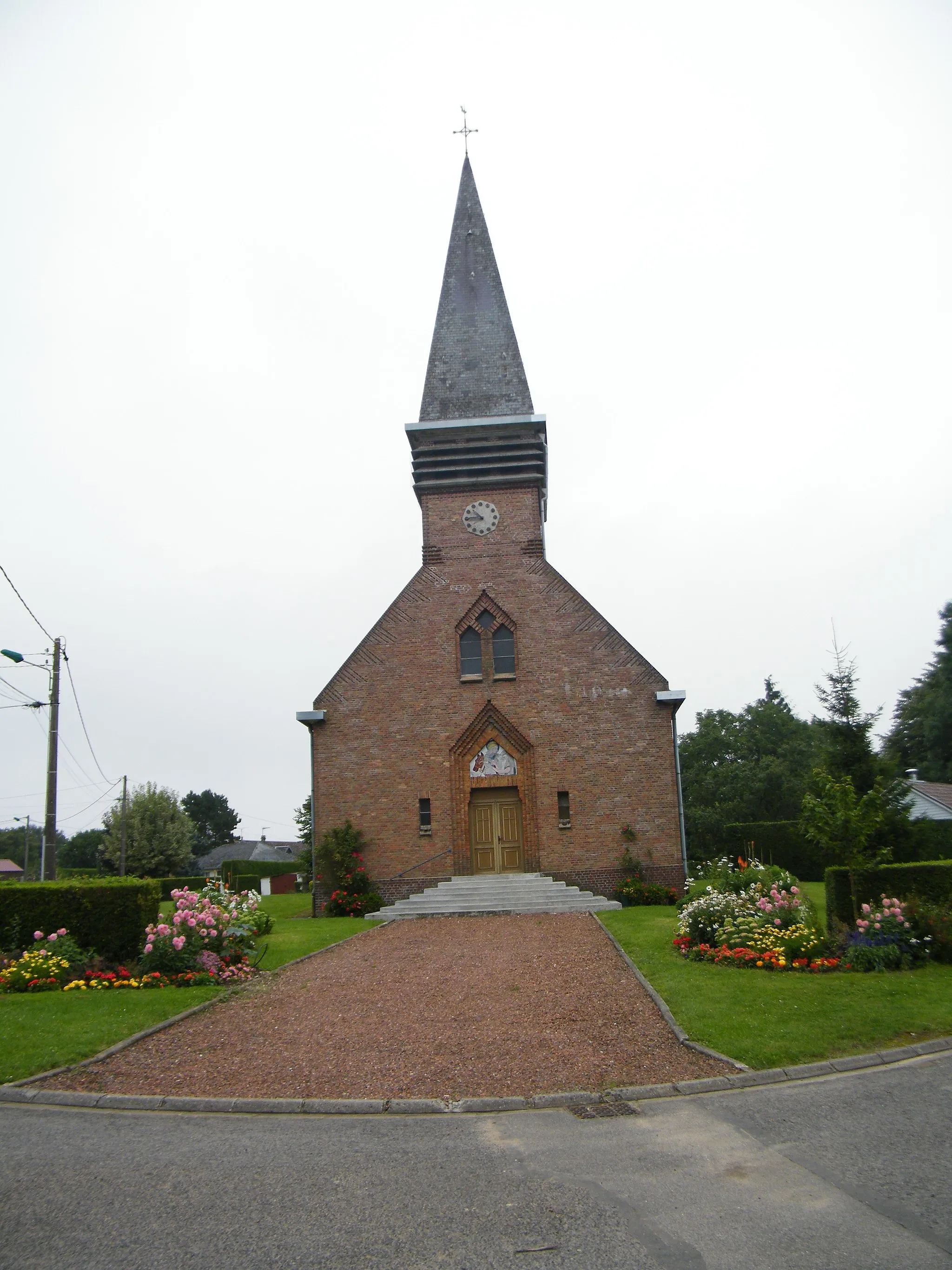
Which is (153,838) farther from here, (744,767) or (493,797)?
(744,767)

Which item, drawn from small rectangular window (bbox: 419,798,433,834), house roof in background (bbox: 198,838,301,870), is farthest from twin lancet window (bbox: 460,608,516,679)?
house roof in background (bbox: 198,838,301,870)

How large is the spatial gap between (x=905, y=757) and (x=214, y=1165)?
177 feet

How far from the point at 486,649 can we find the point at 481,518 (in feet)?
13.9

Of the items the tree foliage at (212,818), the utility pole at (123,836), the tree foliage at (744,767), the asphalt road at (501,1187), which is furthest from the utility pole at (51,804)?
the tree foliage at (212,818)

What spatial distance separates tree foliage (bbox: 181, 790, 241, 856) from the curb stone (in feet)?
263

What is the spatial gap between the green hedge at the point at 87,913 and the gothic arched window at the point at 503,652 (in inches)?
503

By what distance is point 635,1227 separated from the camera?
15.6ft

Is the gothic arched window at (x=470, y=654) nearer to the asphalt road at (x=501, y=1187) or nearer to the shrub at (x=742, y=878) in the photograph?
the shrub at (x=742, y=878)

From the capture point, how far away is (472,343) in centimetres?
2869

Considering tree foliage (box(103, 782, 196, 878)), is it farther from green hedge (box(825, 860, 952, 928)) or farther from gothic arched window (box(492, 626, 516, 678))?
Answer: green hedge (box(825, 860, 952, 928))

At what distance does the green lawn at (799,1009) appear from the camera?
321 inches

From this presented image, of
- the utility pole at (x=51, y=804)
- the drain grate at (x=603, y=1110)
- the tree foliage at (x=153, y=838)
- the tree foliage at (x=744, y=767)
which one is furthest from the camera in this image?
the tree foliage at (x=744, y=767)

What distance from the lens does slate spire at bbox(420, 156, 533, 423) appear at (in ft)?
90.3

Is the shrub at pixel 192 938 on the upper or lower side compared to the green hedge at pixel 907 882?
lower
